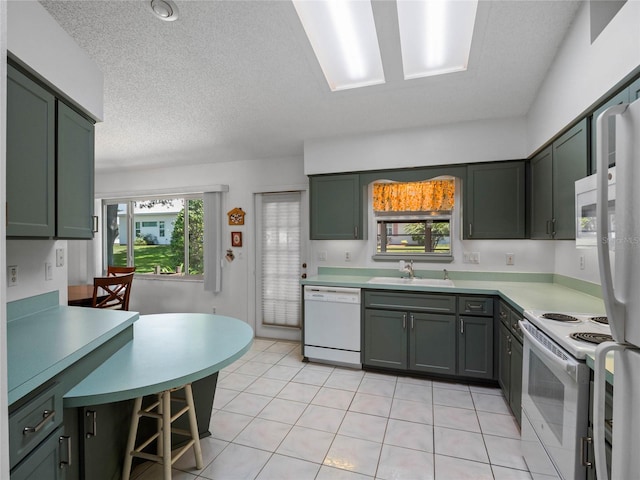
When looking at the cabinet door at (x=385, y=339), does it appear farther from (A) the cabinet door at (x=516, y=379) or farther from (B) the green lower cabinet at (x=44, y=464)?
(B) the green lower cabinet at (x=44, y=464)

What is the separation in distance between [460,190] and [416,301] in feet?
4.43

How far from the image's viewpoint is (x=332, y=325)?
3254 mm

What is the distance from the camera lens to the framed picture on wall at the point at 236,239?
4.43 meters

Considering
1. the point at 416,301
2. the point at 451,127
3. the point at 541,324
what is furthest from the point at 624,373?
the point at 451,127

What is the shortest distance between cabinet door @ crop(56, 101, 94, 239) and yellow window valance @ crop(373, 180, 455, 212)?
2.71 m

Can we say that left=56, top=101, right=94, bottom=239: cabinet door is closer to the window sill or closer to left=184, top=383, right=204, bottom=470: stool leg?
left=184, top=383, right=204, bottom=470: stool leg

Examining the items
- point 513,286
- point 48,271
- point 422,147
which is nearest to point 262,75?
point 422,147

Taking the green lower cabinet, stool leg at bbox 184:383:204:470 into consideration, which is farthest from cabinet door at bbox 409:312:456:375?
the green lower cabinet

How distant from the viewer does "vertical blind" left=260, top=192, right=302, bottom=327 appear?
13.8ft

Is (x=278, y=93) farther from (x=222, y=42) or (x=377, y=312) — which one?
(x=377, y=312)

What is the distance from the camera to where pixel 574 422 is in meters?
1.23

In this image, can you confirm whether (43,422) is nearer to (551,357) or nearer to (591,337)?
(551,357)

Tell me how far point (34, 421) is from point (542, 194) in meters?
3.40

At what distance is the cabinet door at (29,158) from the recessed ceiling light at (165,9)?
0.73 m
